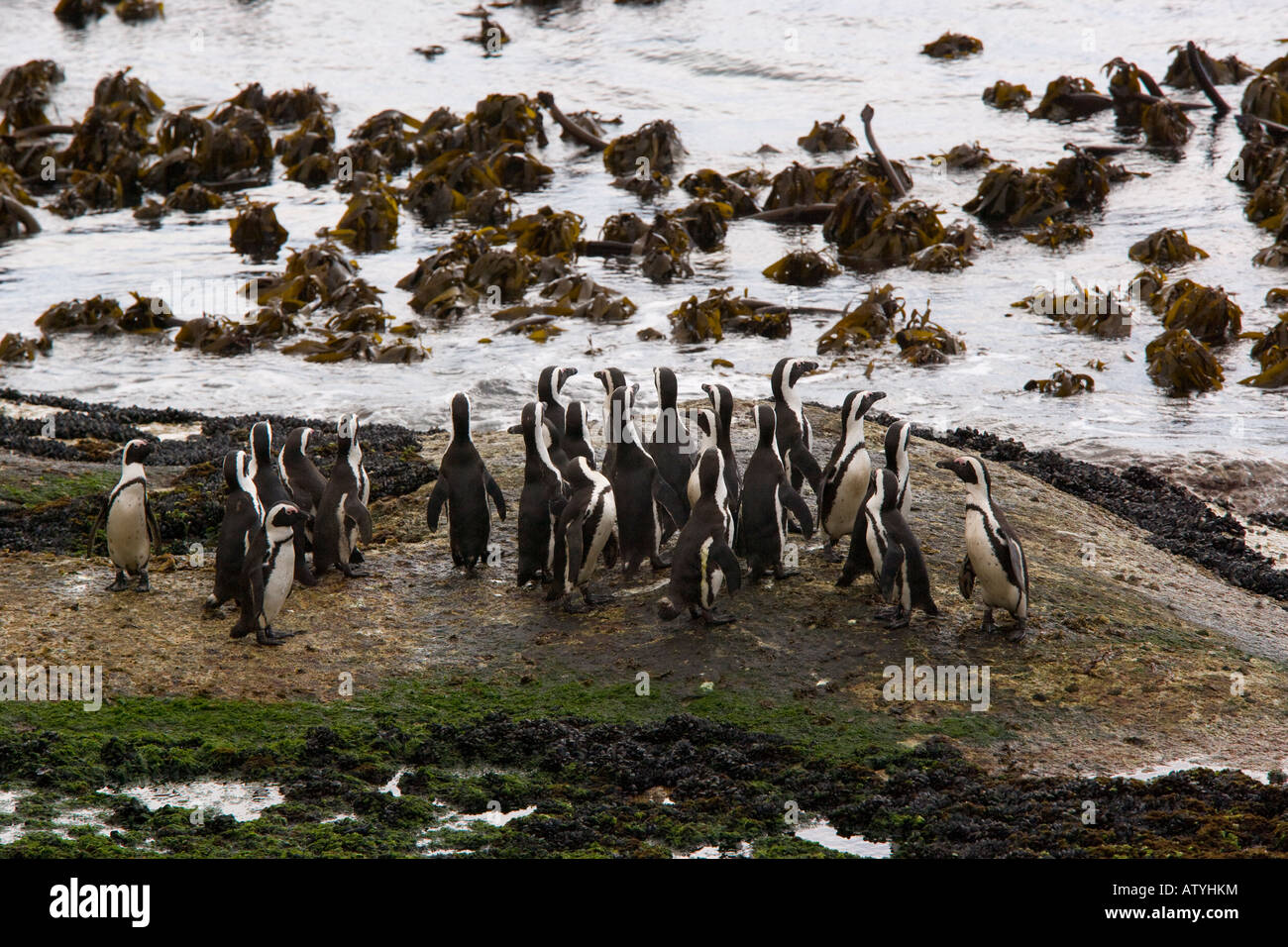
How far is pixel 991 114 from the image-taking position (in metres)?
26.3

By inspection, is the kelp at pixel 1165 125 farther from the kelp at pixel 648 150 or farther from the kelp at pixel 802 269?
the kelp at pixel 802 269

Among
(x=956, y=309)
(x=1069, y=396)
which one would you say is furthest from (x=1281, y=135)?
(x=1069, y=396)

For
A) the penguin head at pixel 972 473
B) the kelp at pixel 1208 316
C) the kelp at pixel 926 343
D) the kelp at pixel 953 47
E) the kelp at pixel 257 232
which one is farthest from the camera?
the kelp at pixel 953 47

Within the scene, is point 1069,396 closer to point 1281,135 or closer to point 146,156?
point 1281,135

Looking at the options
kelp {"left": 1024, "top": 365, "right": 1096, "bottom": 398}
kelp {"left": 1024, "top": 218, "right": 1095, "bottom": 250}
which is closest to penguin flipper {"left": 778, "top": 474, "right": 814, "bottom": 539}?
kelp {"left": 1024, "top": 365, "right": 1096, "bottom": 398}

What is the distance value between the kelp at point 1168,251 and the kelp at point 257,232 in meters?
12.4

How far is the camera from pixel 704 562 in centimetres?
757

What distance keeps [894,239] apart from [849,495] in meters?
11.4

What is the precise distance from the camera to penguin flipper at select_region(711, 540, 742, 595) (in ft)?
24.8

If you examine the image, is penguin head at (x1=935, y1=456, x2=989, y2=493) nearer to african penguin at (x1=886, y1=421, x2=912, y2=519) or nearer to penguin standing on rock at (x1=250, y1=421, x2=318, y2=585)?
african penguin at (x1=886, y1=421, x2=912, y2=519)

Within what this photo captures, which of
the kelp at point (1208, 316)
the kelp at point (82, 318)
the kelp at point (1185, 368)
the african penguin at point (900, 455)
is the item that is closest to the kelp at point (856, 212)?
the kelp at point (1208, 316)

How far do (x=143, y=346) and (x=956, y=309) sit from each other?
10.2 m

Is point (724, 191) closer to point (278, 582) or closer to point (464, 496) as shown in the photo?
point (464, 496)

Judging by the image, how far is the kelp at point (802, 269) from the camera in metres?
18.4
